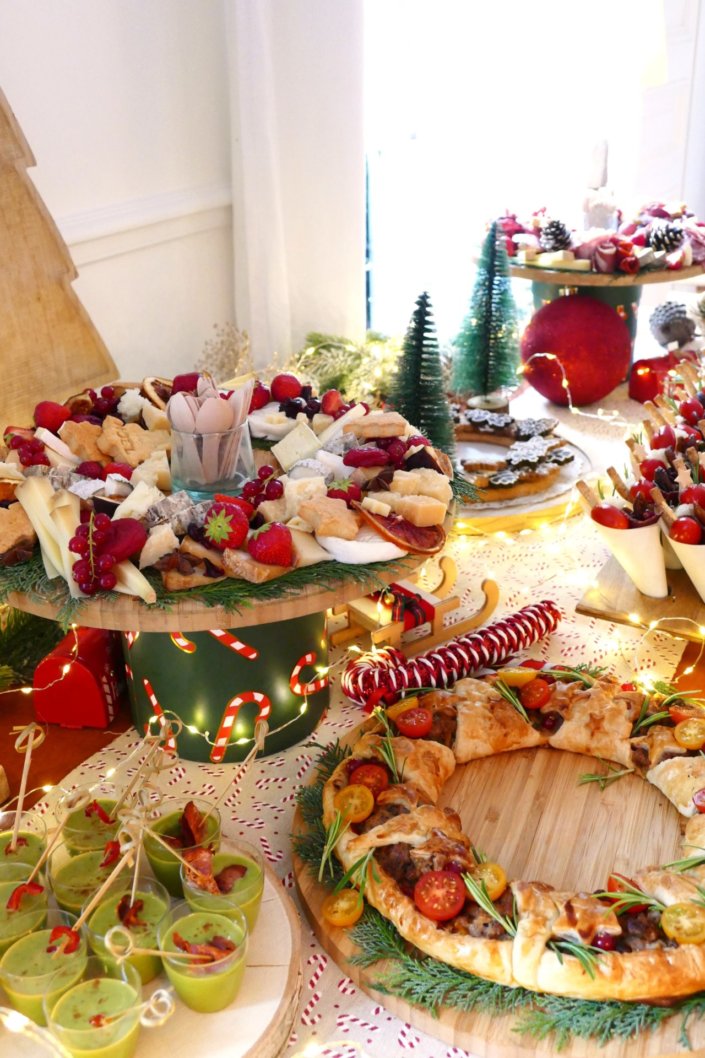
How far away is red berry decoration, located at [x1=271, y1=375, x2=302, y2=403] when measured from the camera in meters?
2.16

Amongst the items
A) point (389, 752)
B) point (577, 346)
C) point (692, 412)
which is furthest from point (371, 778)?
point (577, 346)

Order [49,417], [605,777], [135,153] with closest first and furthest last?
[605,777] → [49,417] → [135,153]

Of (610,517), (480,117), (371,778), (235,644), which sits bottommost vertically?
(371,778)

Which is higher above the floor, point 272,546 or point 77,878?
point 272,546

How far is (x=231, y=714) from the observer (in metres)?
1.86

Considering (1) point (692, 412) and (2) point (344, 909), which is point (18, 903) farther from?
(1) point (692, 412)

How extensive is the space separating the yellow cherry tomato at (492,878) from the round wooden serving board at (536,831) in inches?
5.7

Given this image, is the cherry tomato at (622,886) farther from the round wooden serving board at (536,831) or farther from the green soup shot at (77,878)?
the green soup shot at (77,878)

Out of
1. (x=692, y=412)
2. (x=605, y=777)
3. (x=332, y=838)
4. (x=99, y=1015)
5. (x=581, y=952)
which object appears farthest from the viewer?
(x=692, y=412)

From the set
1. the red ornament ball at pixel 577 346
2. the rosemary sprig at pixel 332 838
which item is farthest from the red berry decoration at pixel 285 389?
the red ornament ball at pixel 577 346

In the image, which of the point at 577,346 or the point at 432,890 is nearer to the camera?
the point at 432,890

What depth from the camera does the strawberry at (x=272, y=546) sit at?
5.09 feet

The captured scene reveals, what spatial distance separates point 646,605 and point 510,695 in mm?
362

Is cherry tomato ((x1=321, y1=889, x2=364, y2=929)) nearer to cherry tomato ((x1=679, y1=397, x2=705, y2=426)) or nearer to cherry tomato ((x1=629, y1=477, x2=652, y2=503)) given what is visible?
cherry tomato ((x1=629, y1=477, x2=652, y2=503))
